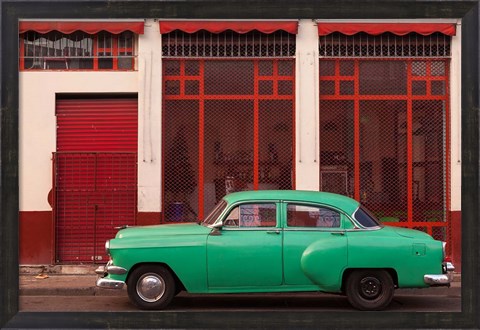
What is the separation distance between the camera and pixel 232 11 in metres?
5.32

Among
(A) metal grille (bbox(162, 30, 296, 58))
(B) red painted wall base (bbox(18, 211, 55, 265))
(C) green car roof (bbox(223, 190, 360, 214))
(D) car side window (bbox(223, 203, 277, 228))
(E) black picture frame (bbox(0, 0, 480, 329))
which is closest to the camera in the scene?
(E) black picture frame (bbox(0, 0, 480, 329))

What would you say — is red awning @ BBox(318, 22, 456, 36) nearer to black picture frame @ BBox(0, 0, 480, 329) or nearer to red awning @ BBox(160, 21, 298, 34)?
red awning @ BBox(160, 21, 298, 34)

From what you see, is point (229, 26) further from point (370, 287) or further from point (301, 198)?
point (370, 287)

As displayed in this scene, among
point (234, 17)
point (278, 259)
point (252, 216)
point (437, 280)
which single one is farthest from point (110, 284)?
point (234, 17)

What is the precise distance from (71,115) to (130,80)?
1.24 m

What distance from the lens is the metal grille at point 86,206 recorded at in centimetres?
1285

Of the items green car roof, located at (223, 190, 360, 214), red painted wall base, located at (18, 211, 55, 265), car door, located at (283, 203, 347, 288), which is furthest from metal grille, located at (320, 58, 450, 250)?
red painted wall base, located at (18, 211, 55, 265)

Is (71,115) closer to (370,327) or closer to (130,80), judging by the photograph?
(130,80)

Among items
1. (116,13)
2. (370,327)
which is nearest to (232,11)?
(116,13)

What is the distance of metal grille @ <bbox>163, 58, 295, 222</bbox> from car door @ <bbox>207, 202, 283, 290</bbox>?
382 centimetres

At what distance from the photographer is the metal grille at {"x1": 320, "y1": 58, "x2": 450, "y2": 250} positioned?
13008 mm

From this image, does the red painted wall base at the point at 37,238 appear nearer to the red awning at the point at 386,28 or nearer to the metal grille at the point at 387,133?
the metal grille at the point at 387,133

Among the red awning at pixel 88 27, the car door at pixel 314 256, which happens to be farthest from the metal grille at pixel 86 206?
the car door at pixel 314 256

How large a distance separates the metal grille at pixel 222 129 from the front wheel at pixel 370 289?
13.0ft
